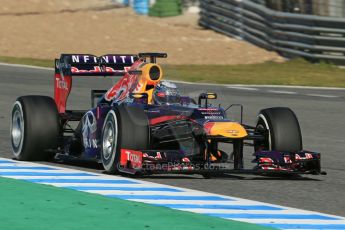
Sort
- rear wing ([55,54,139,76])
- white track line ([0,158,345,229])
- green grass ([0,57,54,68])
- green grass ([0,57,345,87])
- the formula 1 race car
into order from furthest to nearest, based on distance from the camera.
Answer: green grass ([0,57,54,68]) → green grass ([0,57,345,87]) → rear wing ([55,54,139,76]) → the formula 1 race car → white track line ([0,158,345,229])

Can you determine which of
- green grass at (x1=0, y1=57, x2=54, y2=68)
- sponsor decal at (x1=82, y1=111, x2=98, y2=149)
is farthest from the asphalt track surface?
green grass at (x1=0, y1=57, x2=54, y2=68)

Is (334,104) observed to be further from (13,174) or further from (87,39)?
(87,39)

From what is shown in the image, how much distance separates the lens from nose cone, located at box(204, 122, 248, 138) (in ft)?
33.4

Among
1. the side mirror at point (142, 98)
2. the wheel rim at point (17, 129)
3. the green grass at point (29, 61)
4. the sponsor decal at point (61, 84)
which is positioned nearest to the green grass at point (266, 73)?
the green grass at point (29, 61)

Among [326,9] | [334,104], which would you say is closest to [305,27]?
[326,9]

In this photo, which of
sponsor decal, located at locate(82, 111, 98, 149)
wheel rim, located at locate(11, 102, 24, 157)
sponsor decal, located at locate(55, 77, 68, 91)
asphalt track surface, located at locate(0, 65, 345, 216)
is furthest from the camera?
sponsor decal, located at locate(55, 77, 68, 91)

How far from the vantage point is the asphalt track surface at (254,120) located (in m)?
9.71

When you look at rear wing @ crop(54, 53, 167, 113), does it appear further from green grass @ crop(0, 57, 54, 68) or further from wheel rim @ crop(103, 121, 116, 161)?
green grass @ crop(0, 57, 54, 68)

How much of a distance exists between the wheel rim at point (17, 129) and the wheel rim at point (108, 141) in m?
1.23

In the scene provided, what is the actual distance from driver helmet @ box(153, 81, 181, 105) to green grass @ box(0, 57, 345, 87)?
1187cm

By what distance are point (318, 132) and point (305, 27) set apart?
11440 millimetres

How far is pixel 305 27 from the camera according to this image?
88.1ft

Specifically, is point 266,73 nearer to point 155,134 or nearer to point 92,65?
point 92,65

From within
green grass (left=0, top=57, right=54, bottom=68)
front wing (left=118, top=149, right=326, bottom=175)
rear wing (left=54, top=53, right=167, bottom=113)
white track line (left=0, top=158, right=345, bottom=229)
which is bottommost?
white track line (left=0, top=158, right=345, bottom=229)
